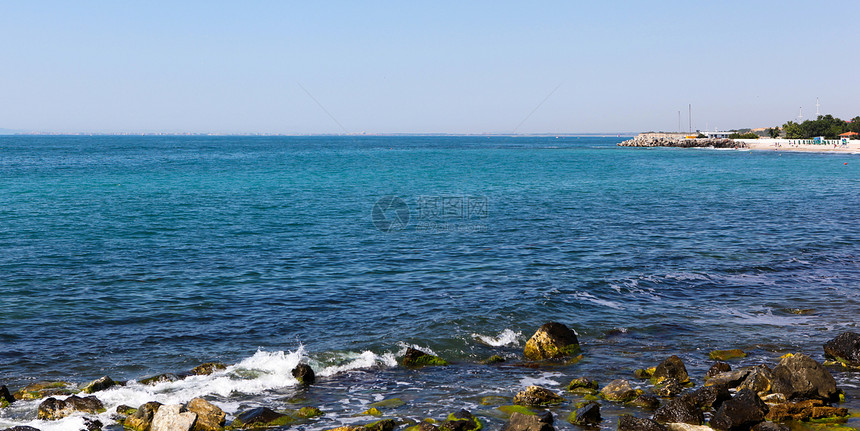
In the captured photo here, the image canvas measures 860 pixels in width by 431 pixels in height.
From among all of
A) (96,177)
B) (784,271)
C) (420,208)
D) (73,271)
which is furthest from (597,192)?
(96,177)

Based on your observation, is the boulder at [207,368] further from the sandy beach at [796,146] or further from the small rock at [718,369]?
the sandy beach at [796,146]

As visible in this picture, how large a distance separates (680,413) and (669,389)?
1969 millimetres

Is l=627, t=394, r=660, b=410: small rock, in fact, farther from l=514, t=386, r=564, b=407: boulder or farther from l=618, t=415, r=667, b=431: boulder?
l=514, t=386, r=564, b=407: boulder

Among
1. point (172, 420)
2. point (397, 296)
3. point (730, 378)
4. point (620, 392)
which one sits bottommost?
point (620, 392)

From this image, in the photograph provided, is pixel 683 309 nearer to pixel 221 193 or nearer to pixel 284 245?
pixel 284 245

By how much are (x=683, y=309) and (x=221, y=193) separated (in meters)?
60.0

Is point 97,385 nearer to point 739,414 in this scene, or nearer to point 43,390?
point 43,390

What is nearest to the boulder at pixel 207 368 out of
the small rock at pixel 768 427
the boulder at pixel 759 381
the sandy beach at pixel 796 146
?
the small rock at pixel 768 427

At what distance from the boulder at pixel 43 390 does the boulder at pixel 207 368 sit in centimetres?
334

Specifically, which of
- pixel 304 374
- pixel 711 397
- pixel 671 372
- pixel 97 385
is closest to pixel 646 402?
pixel 711 397

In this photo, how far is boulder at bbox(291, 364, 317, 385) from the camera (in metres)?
20.0

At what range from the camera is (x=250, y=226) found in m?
50.0

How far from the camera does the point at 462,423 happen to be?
15844mm

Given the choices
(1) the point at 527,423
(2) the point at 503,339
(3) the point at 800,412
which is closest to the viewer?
(1) the point at 527,423
